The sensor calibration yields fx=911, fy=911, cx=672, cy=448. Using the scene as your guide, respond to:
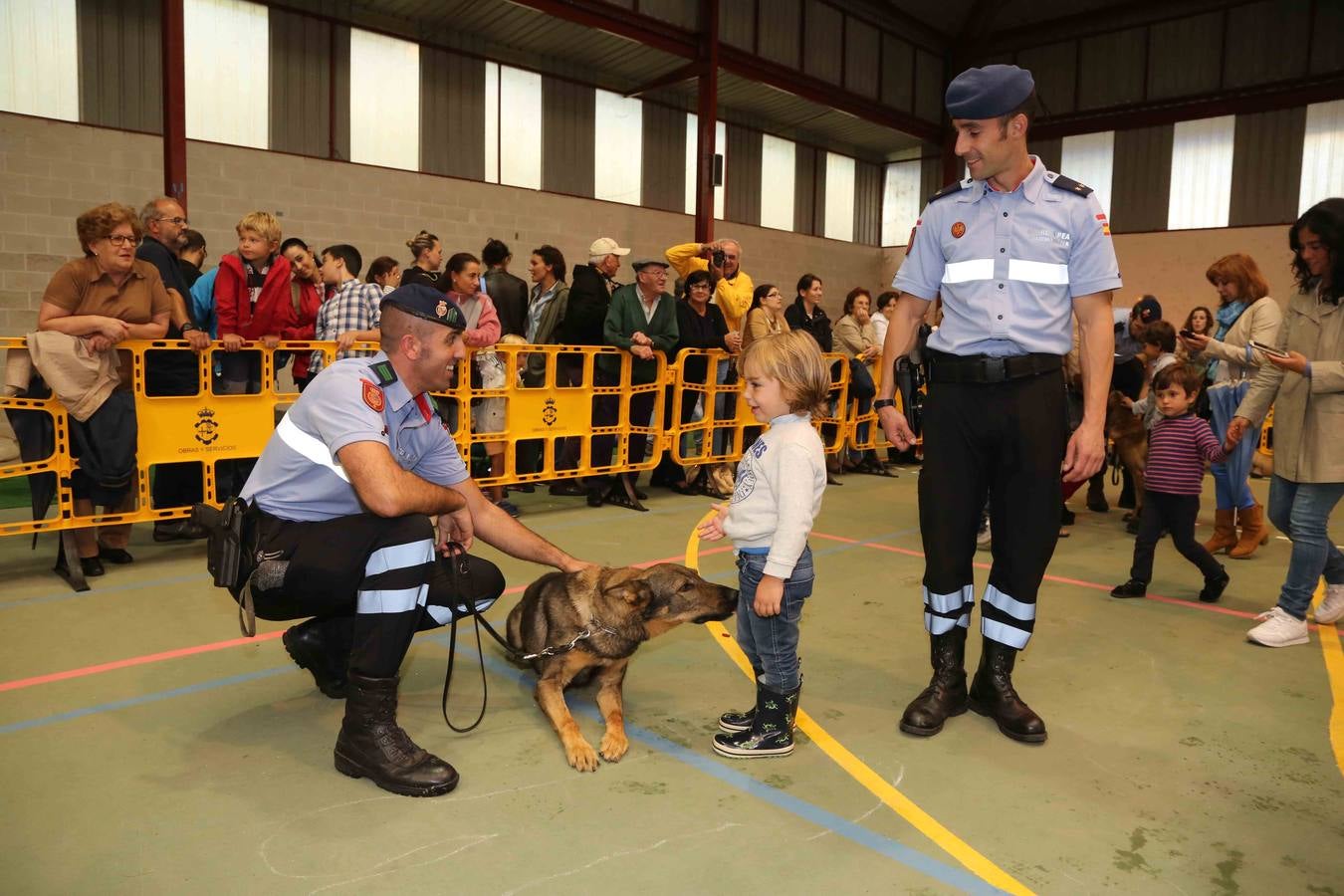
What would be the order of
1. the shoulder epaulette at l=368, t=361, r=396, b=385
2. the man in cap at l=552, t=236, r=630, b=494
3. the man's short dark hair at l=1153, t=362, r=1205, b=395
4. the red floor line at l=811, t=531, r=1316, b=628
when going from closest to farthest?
the shoulder epaulette at l=368, t=361, r=396, b=385
the red floor line at l=811, t=531, r=1316, b=628
the man's short dark hair at l=1153, t=362, r=1205, b=395
the man in cap at l=552, t=236, r=630, b=494

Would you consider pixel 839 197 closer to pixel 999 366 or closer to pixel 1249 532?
pixel 1249 532

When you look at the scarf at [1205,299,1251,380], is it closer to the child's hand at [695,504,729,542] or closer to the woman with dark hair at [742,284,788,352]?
the woman with dark hair at [742,284,788,352]

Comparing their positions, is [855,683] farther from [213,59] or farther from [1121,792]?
[213,59]

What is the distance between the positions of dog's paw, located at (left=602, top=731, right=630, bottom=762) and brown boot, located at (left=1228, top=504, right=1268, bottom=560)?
4.90 meters

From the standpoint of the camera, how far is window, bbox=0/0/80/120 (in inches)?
391

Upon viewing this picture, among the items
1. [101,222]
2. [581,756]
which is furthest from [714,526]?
[101,222]

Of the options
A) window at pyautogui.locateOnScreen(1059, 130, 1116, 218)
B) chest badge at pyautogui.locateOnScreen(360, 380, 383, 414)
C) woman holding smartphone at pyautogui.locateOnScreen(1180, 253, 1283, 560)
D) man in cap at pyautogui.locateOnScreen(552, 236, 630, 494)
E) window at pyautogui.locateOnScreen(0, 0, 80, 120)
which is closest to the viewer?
chest badge at pyautogui.locateOnScreen(360, 380, 383, 414)

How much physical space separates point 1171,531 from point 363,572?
422 centimetres

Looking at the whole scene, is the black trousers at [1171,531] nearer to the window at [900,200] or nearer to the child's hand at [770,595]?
the child's hand at [770,595]

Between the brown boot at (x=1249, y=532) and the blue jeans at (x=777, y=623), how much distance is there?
4.52 m

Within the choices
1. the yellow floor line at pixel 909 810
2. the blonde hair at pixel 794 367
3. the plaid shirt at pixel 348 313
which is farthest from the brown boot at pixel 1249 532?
the plaid shirt at pixel 348 313

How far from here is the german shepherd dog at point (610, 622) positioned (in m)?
2.89

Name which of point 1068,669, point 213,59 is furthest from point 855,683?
point 213,59

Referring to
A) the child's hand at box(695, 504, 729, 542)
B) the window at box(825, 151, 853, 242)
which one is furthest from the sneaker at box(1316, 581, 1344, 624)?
the window at box(825, 151, 853, 242)
